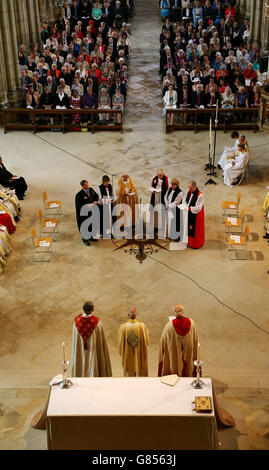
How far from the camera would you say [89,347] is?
1127 centimetres

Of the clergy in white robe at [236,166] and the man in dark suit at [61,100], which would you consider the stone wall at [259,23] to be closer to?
the man in dark suit at [61,100]

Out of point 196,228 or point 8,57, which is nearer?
point 196,228

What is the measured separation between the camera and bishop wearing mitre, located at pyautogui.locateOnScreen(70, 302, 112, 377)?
36.1ft

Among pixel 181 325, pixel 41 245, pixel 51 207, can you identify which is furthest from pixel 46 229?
pixel 181 325

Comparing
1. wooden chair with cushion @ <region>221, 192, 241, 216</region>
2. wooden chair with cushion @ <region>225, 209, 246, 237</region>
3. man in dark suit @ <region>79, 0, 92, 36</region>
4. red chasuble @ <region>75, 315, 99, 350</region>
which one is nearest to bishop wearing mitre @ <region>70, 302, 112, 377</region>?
red chasuble @ <region>75, 315, 99, 350</region>

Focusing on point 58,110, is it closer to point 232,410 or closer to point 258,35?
point 258,35

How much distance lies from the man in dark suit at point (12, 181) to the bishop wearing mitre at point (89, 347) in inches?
303

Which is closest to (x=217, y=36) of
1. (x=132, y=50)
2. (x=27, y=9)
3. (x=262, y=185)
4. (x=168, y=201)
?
(x=132, y=50)

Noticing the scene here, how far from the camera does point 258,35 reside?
2867 cm

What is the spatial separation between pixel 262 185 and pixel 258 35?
1208cm

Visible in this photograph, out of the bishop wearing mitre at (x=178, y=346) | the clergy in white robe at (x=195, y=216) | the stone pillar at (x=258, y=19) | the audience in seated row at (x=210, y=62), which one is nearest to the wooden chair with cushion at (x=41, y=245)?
the clergy in white robe at (x=195, y=216)

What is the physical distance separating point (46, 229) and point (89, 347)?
625 cm

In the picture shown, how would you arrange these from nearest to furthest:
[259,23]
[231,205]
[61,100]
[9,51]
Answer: [231,205] < [61,100] < [9,51] < [259,23]

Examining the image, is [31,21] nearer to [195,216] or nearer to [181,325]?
[195,216]
